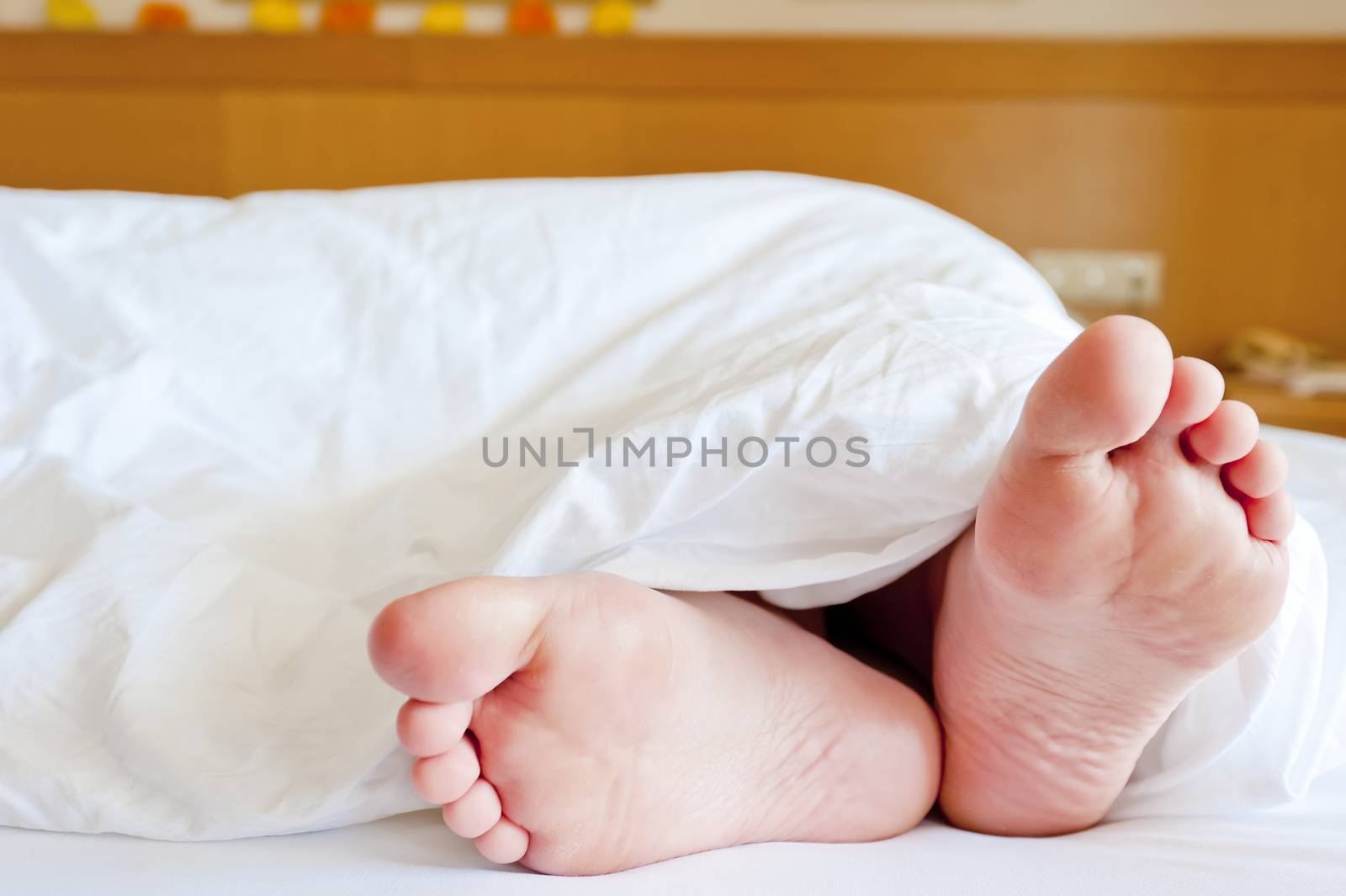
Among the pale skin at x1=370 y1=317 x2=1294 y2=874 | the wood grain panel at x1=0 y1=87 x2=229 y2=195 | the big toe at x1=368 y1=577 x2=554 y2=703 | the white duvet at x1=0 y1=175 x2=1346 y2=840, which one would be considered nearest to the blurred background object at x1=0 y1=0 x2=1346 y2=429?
the wood grain panel at x1=0 y1=87 x2=229 y2=195

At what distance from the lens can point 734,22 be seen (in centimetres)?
164

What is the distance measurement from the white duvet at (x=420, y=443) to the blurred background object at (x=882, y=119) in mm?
553

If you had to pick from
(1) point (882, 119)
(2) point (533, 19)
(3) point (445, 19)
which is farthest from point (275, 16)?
(1) point (882, 119)

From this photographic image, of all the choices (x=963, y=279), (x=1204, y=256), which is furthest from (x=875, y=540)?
(x=1204, y=256)

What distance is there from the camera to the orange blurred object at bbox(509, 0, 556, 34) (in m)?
1.60

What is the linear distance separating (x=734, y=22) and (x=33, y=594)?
1340 millimetres

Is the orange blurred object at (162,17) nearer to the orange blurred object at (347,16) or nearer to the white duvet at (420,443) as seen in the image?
the orange blurred object at (347,16)

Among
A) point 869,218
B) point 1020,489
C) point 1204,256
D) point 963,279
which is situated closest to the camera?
point 1020,489

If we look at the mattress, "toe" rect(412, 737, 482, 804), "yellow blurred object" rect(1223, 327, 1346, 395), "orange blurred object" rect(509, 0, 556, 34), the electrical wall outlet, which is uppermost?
"orange blurred object" rect(509, 0, 556, 34)

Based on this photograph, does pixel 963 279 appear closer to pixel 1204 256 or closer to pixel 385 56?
pixel 1204 256

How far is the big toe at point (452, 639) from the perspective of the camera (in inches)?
17.3

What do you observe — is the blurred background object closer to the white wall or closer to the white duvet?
the white wall

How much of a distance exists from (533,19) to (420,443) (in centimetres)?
102

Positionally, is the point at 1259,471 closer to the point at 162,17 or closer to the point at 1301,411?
the point at 1301,411
